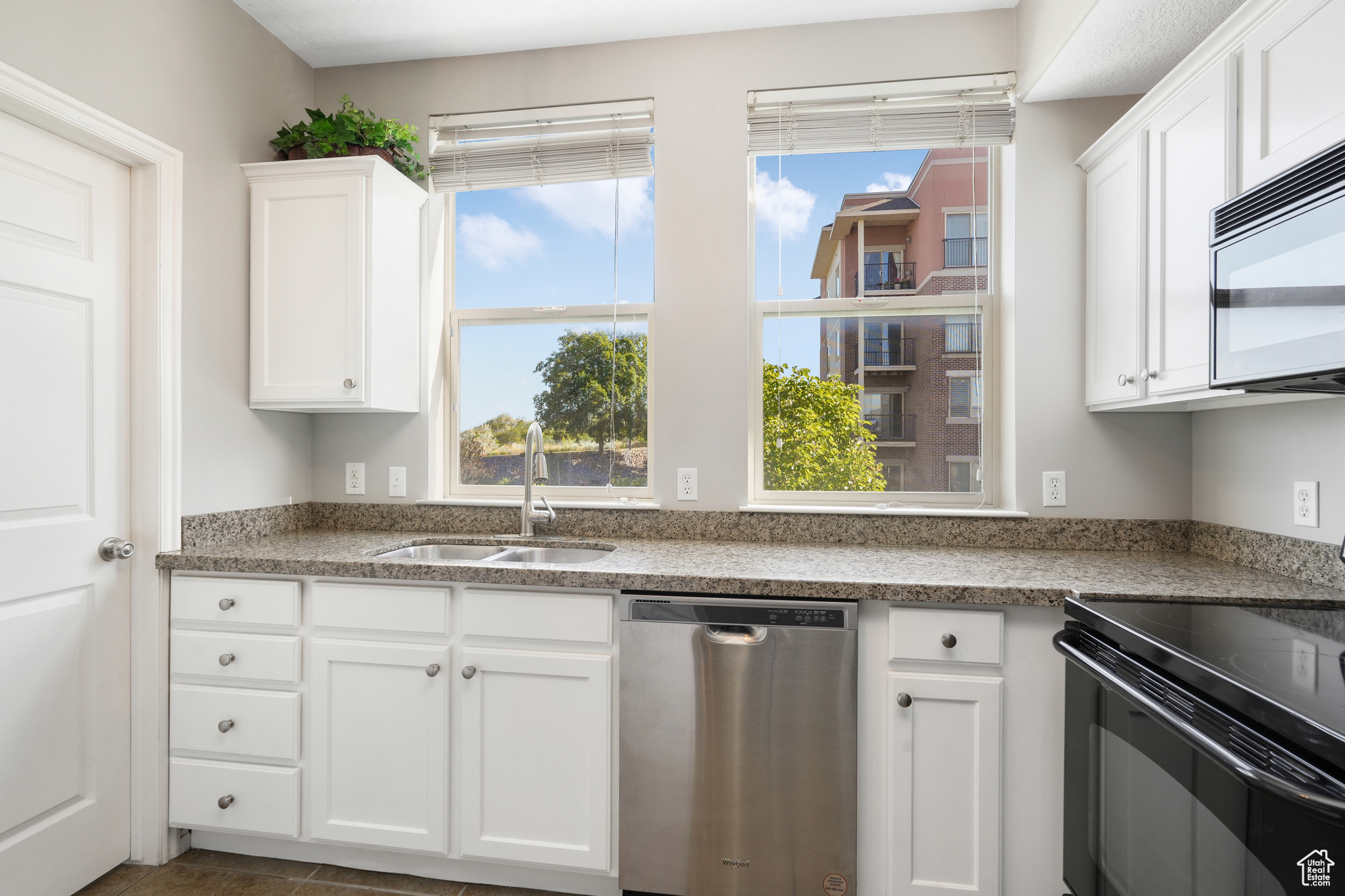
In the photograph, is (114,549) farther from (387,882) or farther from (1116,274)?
(1116,274)

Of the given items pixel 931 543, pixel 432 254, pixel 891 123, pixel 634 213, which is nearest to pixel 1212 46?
pixel 891 123

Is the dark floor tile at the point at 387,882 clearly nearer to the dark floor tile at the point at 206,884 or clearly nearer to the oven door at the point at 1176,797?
the dark floor tile at the point at 206,884

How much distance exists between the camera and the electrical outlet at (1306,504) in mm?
1562

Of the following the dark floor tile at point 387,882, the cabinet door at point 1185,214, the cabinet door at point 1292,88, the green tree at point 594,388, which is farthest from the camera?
the green tree at point 594,388

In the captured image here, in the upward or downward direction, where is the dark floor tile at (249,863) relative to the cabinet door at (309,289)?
downward

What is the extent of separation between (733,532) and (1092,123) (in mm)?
1711

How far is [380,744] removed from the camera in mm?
1796

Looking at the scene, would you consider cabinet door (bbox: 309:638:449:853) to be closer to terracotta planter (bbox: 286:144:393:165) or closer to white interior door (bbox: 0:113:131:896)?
white interior door (bbox: 0:113:131:896)

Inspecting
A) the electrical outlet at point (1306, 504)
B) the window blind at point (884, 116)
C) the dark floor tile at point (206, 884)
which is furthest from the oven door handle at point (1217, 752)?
the dark floor tile at point (206, 884)

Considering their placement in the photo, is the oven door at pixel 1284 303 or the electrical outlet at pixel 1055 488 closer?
the oven door at pixel 1284 303

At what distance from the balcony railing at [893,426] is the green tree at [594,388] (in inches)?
30.9

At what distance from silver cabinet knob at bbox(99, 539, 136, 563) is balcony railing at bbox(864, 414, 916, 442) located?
224 centimetres

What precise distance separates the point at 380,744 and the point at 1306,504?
238 cm

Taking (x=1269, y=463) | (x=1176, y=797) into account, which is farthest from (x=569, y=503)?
(x=1269, y=463)
